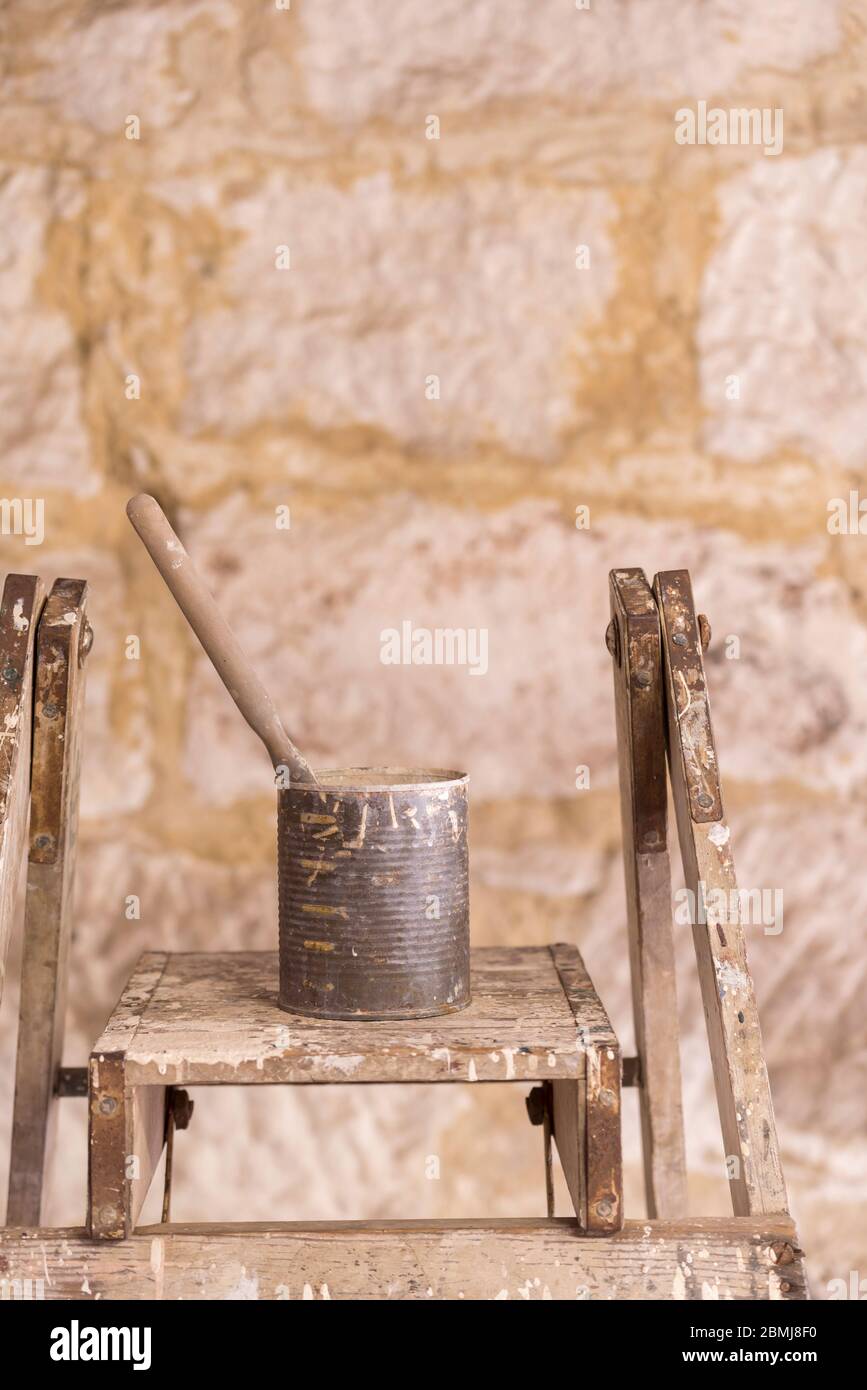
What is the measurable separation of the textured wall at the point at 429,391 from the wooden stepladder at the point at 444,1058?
0.30 meters

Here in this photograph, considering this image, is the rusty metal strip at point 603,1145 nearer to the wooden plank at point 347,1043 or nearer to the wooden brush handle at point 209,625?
the wooden plank at point 347,1043

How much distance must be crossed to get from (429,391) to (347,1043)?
2.54 ft

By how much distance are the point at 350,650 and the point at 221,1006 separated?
526 mm

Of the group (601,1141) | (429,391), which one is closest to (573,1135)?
(601,1141)

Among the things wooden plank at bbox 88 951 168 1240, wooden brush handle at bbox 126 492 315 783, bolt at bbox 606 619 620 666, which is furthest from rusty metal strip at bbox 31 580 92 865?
bolt at bbox 606 619 620 666

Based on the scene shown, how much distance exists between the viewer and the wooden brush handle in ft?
3.49

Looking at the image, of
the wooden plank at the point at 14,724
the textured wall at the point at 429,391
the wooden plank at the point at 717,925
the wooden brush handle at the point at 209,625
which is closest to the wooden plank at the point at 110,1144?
the wooden plank at the point at 14,724

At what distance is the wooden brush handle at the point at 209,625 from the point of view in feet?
3.49

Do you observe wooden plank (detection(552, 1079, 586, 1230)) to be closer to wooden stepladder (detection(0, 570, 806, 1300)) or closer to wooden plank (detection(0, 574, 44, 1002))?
wooden stepladder (detection(0, 570, 806, 1300))

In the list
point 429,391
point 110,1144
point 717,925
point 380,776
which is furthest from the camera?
point 429,391

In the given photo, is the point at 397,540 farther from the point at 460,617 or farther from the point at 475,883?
the point at 475,883

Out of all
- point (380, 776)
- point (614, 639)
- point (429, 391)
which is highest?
point (429, 391)

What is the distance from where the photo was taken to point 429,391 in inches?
60.8

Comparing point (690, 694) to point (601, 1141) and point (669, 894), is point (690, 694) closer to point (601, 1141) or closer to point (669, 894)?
point (669, 894)
